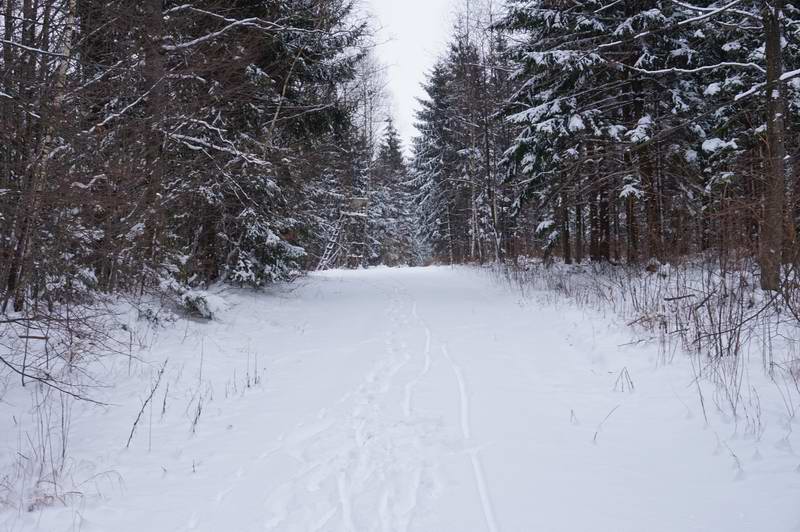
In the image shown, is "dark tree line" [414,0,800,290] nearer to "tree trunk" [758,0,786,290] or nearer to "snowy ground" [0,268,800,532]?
"tree trunk" [758,0,786,290]

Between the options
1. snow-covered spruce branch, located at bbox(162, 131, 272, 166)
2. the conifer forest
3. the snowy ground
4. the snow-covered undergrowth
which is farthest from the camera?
snow-covered spruce branch, located at bbox(162, 131, 272, 166)

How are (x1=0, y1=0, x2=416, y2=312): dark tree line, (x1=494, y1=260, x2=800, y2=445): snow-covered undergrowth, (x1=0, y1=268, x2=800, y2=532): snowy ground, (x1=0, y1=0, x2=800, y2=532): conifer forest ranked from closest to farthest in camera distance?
(x1=0, y1=268, x2=800, y2=532): snowy ground < (x1=0, y1=0, x2=800, y2=532): conifer forest < (x1=494, y1=260, x2=800, y2=445): snow-covered undergrowth < (x1=0, y1=0, x2=416, y2=312): dark tree line

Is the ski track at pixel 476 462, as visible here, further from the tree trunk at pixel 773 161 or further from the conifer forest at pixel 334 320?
the tree trunk at pixel 773 161

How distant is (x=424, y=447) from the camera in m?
3.43

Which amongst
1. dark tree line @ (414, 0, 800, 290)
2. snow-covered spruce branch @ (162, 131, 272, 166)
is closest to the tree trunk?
dark tree line @ (414, 0, 800, 290)

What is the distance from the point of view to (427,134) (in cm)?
3009

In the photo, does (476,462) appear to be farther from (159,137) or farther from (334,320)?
(159,137)

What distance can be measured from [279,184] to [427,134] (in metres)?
21.6

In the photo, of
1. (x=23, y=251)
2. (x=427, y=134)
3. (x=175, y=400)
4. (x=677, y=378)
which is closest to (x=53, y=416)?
(x=175, y=400)

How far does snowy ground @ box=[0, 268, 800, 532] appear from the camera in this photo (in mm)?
2576

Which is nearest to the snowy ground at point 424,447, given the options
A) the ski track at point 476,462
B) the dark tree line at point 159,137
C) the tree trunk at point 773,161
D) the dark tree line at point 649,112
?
the ski track at point 476,462

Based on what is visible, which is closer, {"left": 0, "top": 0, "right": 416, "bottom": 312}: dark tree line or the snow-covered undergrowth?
the snow-covered undergrowth

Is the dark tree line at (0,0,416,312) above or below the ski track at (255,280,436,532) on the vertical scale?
above

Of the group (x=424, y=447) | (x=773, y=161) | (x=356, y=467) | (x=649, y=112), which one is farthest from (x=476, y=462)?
(x=649, y=112)
